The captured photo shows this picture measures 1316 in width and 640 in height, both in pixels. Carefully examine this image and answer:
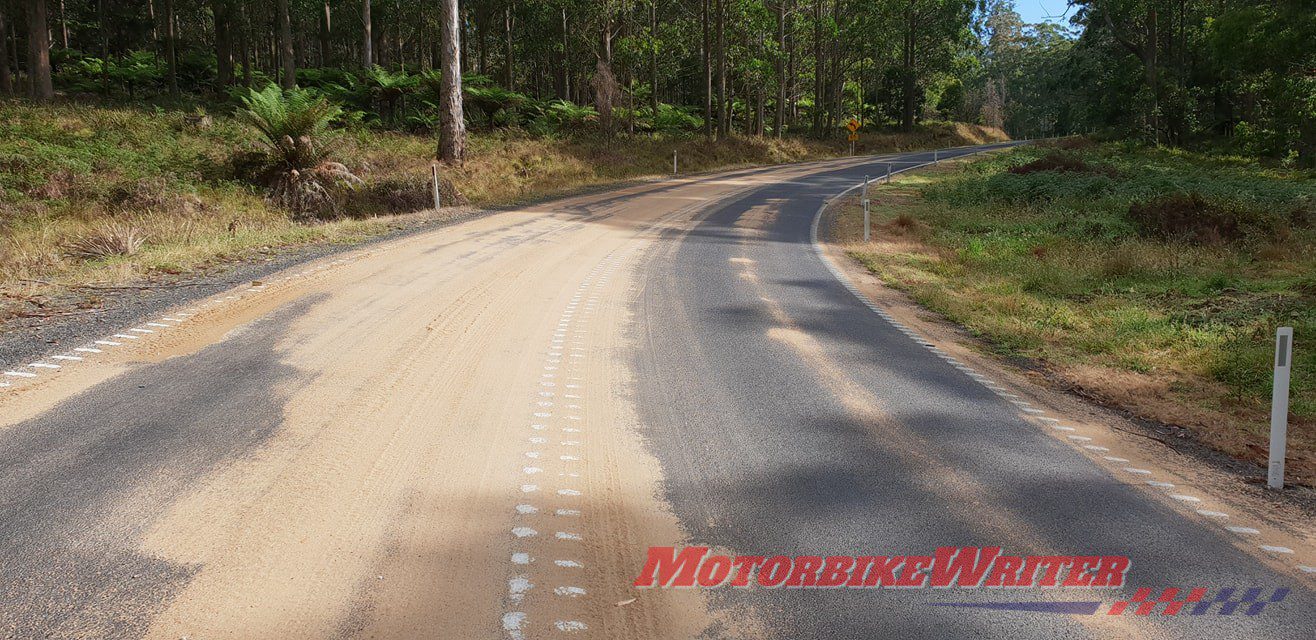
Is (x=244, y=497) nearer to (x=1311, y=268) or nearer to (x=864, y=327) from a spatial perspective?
(x=864, y=327)

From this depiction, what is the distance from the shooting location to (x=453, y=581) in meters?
3.62

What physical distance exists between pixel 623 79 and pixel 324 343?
4282 cm

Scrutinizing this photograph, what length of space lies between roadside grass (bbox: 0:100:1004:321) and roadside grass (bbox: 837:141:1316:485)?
9.39m

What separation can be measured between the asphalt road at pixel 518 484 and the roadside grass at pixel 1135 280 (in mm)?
1581

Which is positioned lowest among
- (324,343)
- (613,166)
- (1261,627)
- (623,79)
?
(1261,627)

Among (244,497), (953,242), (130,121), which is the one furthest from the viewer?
(130,121)

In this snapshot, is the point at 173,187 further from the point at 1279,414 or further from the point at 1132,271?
the point at 1279,414

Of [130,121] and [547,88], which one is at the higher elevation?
[547,88]

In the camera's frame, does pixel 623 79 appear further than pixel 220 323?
Yes

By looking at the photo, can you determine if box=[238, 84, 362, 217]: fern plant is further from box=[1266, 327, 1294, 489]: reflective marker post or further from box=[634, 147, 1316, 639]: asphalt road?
box=[1266, 327, 1294, 489]: reflective marker post

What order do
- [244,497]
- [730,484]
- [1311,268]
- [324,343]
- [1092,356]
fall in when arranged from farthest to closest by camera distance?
[1311,268], [1092,356], [324,343], [730,484], [244,497]

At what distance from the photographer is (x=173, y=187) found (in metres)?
16.8

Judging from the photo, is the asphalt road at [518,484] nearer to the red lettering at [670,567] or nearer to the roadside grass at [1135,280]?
the red lettering at [670,567]

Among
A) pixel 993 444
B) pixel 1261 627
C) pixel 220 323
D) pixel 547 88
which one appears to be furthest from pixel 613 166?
pixel 547 88
